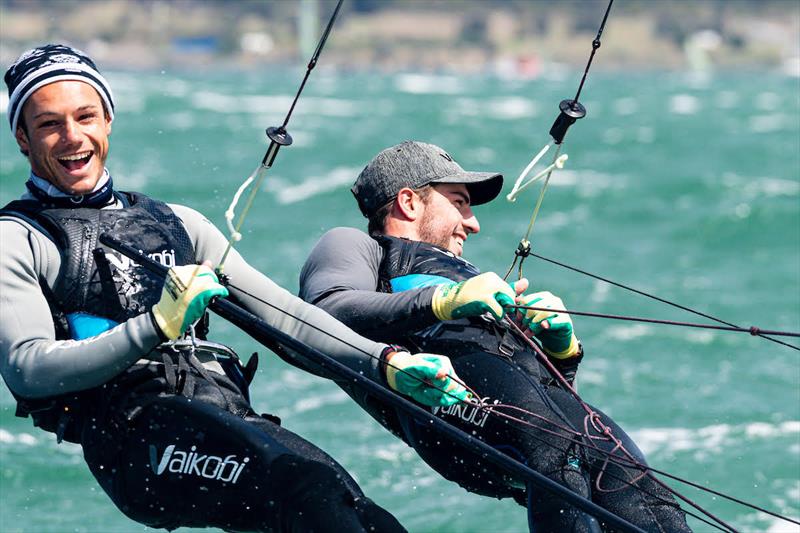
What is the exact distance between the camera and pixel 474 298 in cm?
312

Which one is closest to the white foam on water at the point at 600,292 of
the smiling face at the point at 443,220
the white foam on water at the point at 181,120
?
the smiling face at the point at 443,220

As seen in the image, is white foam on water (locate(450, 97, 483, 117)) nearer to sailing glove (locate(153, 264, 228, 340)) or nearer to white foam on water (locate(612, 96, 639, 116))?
white foam on water (locate(612, 96, 639, 116))

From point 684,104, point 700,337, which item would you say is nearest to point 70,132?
point 700,337

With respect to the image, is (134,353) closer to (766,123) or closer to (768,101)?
(766,123)

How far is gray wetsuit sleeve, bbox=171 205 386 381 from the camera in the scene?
3.07 meters

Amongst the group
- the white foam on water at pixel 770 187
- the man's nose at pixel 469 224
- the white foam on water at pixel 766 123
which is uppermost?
the white foam on water at pixel 766 123

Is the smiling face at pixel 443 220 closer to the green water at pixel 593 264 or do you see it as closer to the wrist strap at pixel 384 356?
the wrist strap at pixel 384 356

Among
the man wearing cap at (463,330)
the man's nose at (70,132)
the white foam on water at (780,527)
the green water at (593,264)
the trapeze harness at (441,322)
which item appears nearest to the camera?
the man's nose at (70,132)

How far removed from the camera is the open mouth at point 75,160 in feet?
9.66

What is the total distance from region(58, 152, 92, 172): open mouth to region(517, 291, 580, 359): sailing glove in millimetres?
1187

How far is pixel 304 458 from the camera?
109 inches

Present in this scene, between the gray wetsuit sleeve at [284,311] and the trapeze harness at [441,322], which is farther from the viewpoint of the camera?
the trapeze harness at [441,322]

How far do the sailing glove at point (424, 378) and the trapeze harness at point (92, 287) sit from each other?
0.44m

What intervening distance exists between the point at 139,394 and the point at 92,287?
26 cm
